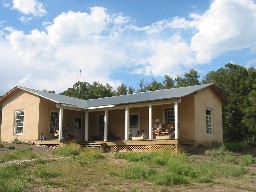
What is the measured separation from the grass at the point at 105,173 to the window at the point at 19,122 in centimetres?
1081

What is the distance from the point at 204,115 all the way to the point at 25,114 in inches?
518

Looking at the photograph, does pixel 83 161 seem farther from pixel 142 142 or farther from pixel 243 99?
pixel 243 99

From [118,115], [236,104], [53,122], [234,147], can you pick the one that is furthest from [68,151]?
[236,104]

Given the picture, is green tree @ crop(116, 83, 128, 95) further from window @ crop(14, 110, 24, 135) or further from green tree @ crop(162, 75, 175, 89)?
window @ crop(14, 110, 24, 135)

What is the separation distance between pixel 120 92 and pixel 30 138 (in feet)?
93.2

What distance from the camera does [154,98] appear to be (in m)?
25.0

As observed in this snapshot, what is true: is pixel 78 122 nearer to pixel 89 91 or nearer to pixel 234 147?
pixel 234 147

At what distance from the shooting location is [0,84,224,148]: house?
83.4ft

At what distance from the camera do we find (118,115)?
1179 inches

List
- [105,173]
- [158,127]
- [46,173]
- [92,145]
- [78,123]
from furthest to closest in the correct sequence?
[78,123] < [92,145] < [158,127] < [105,173] < [46,173]

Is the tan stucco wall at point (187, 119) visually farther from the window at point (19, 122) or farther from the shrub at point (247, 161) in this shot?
the window at point (19, 122)

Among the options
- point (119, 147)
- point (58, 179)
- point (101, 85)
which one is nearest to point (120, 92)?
point (101, 85)

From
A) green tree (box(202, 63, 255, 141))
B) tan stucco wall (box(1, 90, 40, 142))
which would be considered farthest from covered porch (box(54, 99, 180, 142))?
green tree (box(202, 63, 255, 141))

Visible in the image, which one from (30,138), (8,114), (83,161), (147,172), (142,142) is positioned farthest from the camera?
(8,114)
